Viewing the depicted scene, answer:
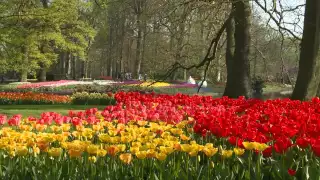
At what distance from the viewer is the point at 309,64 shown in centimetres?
1134

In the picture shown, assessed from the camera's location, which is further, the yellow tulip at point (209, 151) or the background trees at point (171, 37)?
the background trees at point (171, 37)

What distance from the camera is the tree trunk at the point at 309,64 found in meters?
11.3

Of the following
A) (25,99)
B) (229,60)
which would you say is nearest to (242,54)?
(229,60)

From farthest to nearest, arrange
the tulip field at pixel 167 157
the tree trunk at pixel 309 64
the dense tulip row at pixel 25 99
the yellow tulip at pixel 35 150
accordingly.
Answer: the dense tulip row at pixel 25 99
the tree trunk at pixel 309 64
the yellow tulip at pixel 35 150
the tulip field at pixel 167 157

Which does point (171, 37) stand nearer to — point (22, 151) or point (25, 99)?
point (25, 99)

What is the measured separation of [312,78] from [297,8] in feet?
A: 17.7

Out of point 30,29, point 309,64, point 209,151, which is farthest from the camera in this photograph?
point 30,29

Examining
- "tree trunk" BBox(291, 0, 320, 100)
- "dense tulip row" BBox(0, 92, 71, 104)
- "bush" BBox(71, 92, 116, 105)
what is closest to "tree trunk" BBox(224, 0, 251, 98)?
"tree trunk" BBox(291, 0, 320, 100)

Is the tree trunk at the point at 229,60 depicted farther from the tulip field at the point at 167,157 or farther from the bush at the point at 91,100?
the tulip field at the point at 167,157

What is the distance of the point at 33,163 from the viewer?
372 cm

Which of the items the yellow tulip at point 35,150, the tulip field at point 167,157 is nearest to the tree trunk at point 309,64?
the tulip field at point 167,157

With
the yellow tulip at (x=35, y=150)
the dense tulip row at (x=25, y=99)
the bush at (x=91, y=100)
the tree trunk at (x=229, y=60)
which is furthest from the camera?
the dense tulip row at (x=25, y=99)

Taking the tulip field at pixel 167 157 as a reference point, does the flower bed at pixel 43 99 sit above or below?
below

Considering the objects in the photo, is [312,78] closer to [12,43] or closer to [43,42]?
[12,43]
